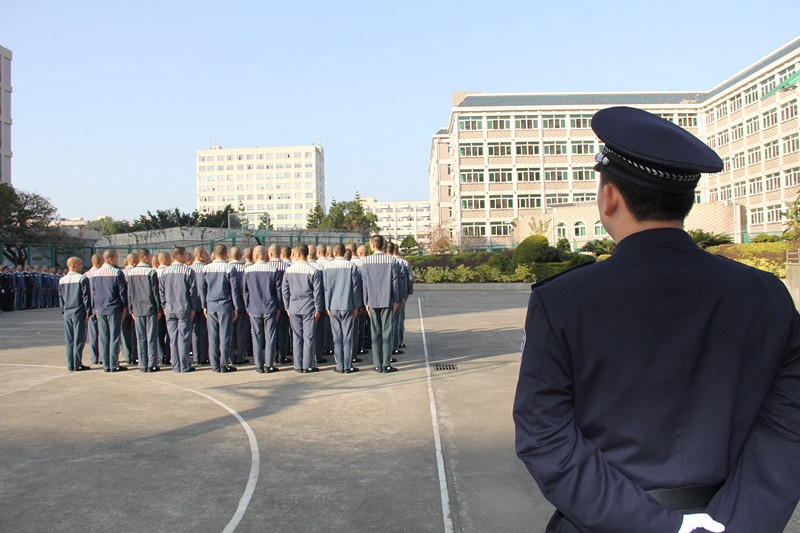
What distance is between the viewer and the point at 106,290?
10047 mm

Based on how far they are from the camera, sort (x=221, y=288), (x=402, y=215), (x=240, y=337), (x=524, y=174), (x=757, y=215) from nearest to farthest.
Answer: (x=221, y=288) → (x=240, y=337) → (x=757, y=215) → (x=524, y=174) → (x=402, y=215)

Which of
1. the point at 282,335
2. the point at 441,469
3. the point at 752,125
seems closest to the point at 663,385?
the point at 441,469

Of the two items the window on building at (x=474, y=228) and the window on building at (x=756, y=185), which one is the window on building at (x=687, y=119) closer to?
the window on building at (x=756, y=185)

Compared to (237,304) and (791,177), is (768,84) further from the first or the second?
(237,304)

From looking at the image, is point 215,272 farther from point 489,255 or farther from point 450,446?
point 489,255

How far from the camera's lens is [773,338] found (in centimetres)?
164

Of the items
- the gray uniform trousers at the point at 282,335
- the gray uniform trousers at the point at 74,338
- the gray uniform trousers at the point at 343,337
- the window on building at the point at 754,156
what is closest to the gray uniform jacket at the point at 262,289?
the gray uniform trousers at the point at 282,335

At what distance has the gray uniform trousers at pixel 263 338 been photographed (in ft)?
31.5

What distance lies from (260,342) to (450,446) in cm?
506

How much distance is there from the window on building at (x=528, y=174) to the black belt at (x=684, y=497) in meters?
70.3

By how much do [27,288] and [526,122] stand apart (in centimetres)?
5688

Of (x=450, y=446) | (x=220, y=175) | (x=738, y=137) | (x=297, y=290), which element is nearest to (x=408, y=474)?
(x=450, y=446)

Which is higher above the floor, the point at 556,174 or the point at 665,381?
the point at 556,174

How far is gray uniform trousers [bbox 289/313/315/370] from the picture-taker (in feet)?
31.1
